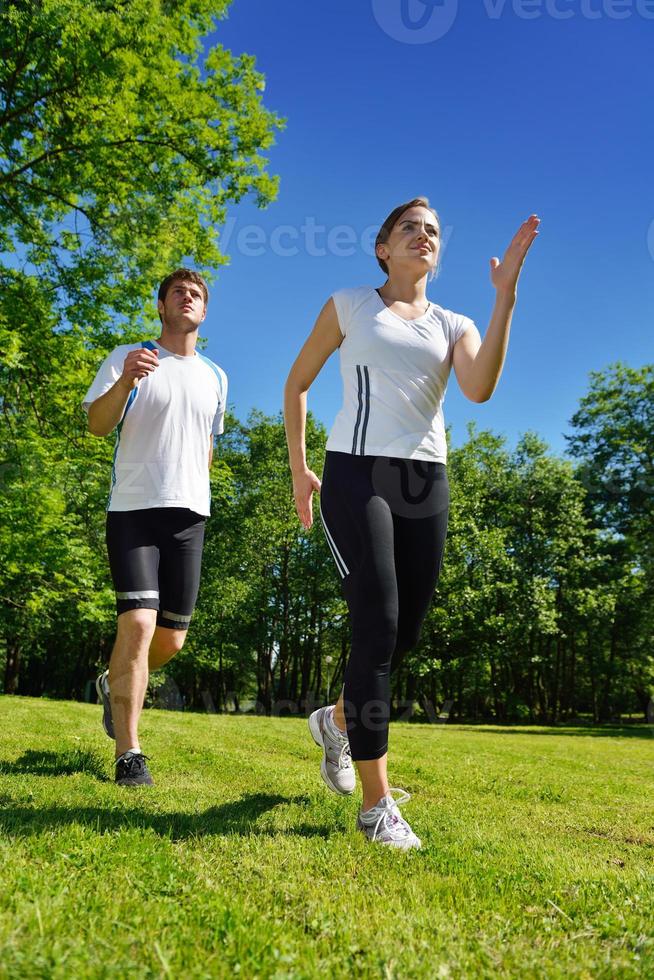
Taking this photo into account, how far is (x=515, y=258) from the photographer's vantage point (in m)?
3.01

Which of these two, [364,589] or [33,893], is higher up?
[364,589]

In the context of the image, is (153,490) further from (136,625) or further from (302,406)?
(302,406)

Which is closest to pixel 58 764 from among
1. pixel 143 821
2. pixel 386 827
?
pixel 143 821

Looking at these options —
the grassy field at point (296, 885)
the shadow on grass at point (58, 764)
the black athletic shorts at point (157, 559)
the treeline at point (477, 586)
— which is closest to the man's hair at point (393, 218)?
the black athletic shorts at point (157, 559)

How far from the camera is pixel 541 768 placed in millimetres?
6742

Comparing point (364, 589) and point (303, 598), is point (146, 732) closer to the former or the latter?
point (364, 589)

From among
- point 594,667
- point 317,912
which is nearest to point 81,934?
point 317,912

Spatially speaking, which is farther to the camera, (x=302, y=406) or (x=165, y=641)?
(x=165, y=641)

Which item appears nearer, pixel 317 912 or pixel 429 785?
pixel 317 912

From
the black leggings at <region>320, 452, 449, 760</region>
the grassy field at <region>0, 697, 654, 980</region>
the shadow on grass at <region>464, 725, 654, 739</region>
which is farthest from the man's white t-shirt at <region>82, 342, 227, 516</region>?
the shadow on grass at <region>464, 725, 654, 739</region>

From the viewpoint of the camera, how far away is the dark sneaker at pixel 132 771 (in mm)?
3801

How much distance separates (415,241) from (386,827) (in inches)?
107

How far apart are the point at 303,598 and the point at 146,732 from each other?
28440mm

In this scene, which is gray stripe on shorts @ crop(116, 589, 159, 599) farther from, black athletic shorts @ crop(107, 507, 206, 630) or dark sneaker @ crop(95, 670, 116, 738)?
dark sneaker @ crop(95, 670, 116, 738)
